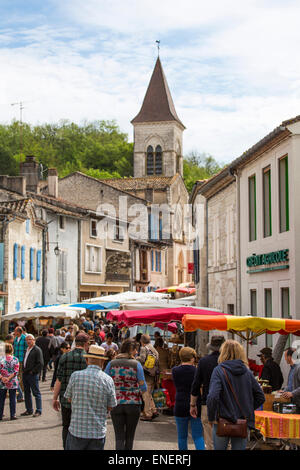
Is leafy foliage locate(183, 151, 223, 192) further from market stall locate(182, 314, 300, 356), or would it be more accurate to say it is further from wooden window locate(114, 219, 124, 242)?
market stall locate(182, 314, 300, 356)

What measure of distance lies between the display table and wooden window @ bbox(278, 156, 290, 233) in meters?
7.77

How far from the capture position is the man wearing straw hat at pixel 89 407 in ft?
21.9

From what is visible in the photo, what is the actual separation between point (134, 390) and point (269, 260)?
904 cm

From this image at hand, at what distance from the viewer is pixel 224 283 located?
905 inches

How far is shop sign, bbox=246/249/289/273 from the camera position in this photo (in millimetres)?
15812

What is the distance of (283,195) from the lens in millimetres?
16453

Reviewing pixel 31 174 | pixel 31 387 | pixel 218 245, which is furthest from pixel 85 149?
pixel 31 387

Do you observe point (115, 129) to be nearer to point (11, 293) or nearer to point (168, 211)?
point (168, 211)

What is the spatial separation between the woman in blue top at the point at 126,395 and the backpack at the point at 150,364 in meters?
4.75

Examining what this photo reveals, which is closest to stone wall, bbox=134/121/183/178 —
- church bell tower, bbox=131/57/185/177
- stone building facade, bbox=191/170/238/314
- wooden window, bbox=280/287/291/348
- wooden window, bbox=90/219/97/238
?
church bell tower, bbox=131/57/185/177

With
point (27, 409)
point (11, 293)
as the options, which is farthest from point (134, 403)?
point (11, 293)

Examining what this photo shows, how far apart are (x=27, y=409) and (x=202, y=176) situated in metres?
80.1

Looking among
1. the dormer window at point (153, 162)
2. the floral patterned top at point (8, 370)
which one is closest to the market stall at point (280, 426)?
the floral patterned top at point (8, 370)

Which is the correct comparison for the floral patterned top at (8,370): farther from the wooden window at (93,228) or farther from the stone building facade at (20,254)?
the wooden window at (93,228)
